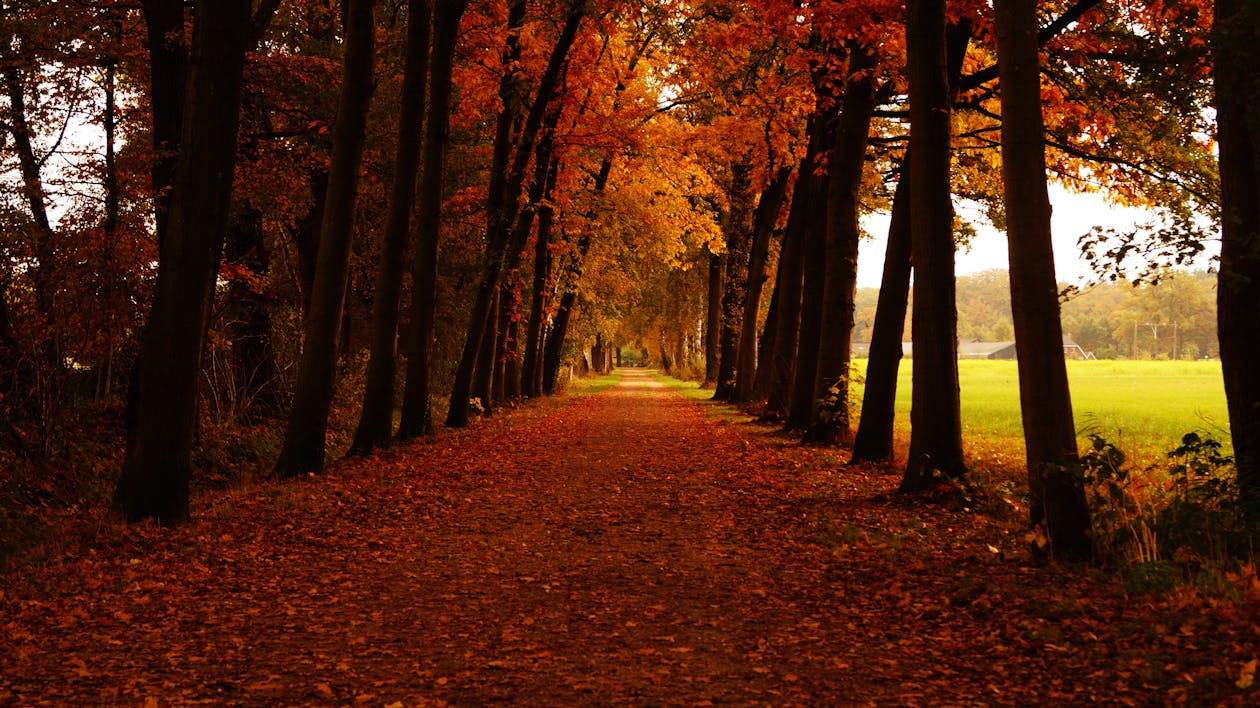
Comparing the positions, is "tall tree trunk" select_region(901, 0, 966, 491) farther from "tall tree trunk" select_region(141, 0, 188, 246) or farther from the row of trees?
"tall tree trunk" select_region(141, 0, 188, 246)

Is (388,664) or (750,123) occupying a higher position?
(750,123)

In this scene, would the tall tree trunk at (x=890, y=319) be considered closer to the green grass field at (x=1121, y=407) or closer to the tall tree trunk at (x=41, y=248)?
the green grass field at (x=1121, y=407)

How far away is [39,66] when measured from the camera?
46.7ft

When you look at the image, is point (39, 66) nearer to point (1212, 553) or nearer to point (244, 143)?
point (244, 143)

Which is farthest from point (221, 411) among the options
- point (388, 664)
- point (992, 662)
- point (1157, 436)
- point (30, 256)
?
point (1157, 436)

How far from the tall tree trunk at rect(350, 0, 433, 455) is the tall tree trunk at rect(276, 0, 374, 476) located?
224 cm

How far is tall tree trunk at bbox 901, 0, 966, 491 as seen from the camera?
10.4m

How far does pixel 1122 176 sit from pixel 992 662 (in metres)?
12.1

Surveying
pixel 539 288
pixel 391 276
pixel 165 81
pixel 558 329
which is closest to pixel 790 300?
pixel 539 288

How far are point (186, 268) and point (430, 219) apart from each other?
859cm

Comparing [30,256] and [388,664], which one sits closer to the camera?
[388,664]

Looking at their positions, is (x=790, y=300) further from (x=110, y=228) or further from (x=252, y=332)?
(x=110, y=228)

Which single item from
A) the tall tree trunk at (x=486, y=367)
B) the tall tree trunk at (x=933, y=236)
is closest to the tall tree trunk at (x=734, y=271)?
the tall tree trunk at (x=486, y=367)

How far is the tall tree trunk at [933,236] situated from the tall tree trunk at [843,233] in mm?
4534
